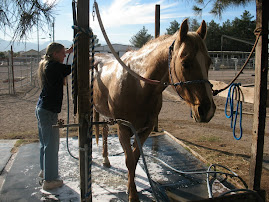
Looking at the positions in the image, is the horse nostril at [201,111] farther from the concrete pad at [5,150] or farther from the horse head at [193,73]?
the concrete pad at [5,150]

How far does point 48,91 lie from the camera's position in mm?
2926

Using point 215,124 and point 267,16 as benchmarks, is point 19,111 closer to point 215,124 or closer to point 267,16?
point 215,124

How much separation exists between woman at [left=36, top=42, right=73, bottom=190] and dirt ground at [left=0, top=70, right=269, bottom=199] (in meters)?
2.21

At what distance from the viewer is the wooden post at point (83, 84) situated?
1830 mm

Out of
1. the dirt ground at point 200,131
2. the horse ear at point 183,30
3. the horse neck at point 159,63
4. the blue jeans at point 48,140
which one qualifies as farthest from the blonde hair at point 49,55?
the dirt ground at point 200,131

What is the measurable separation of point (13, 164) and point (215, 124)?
524 cm

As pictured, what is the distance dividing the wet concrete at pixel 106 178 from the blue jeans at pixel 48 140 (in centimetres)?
26

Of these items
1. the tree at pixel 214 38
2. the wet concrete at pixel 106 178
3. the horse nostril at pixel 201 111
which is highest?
the tree at pixel 214 38

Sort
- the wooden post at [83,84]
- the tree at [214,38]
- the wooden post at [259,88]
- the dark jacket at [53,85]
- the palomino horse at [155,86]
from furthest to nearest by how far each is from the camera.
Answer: the tree at [214,38] < the dark jacket at [53,85] < the wooden post at [259,88] < the palomino horse at [155,86] < the wooden post at [83,84]

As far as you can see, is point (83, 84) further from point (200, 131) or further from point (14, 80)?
point (14, 80)

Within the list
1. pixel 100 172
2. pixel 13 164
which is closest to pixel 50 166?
pixel 100 172

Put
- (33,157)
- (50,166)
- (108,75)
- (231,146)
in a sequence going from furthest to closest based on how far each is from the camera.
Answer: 1. (231,146)
2. (33,157)
3. (108,75)
4. (50,166)

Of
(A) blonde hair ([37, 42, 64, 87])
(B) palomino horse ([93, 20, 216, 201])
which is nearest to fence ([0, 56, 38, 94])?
(A) blonde hair ([37, 42, 64, 87])

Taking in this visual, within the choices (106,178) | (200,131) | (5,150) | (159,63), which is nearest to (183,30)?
(159,63)
